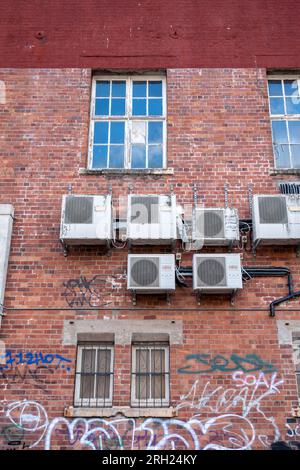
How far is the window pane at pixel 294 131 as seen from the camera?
384 inches

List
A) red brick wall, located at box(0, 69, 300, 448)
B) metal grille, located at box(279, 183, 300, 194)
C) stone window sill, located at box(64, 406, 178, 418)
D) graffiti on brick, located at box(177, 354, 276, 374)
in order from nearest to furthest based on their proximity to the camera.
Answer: stone window sill, located at box(64, 406, 178, 418), red brick wall, located at box(0, 69, 300, 448), graffiti on brick, located at box(177, 354, 276, 374), metal grille, located at box(279, 183, 300, 194)

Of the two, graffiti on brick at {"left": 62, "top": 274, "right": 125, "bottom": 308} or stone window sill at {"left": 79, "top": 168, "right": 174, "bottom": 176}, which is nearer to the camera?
graffiti on brick at {"left": 62, "top": 274, "right": 125, "bottom": 308}

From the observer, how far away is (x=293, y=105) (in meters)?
10.1

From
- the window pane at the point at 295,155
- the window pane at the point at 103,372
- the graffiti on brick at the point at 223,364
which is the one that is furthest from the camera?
the window pane at the point at 295,155

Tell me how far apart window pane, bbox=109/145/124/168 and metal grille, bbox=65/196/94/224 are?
1235 mm

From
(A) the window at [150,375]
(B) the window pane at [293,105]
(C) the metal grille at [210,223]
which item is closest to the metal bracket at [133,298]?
(A) the window at [150,375]

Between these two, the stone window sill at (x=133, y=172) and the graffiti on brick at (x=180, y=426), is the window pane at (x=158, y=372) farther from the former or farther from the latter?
the stone window sill at (x=133, y=172)

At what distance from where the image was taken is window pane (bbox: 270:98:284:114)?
1001cm

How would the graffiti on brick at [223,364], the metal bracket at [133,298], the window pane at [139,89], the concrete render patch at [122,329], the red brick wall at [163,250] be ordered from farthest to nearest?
the window pane at [139,89]
the metal bracket at [133,298]
the concrete render patch at [122,329]
the graffiti on brick at [223,364]
the red brick wall at [163,250]

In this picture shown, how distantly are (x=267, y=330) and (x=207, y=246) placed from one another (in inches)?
65.7

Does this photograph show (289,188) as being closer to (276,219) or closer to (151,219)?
(276,219)

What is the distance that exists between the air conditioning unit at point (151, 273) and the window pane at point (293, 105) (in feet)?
13.1

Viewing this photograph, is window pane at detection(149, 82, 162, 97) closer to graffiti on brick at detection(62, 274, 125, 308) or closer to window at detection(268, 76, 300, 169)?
window at detection(268, 76, 300, 169)

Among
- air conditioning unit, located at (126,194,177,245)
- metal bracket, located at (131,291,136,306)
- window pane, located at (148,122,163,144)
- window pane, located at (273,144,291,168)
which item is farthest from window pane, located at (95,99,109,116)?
metal bracket, located at (131,291,136,306)
